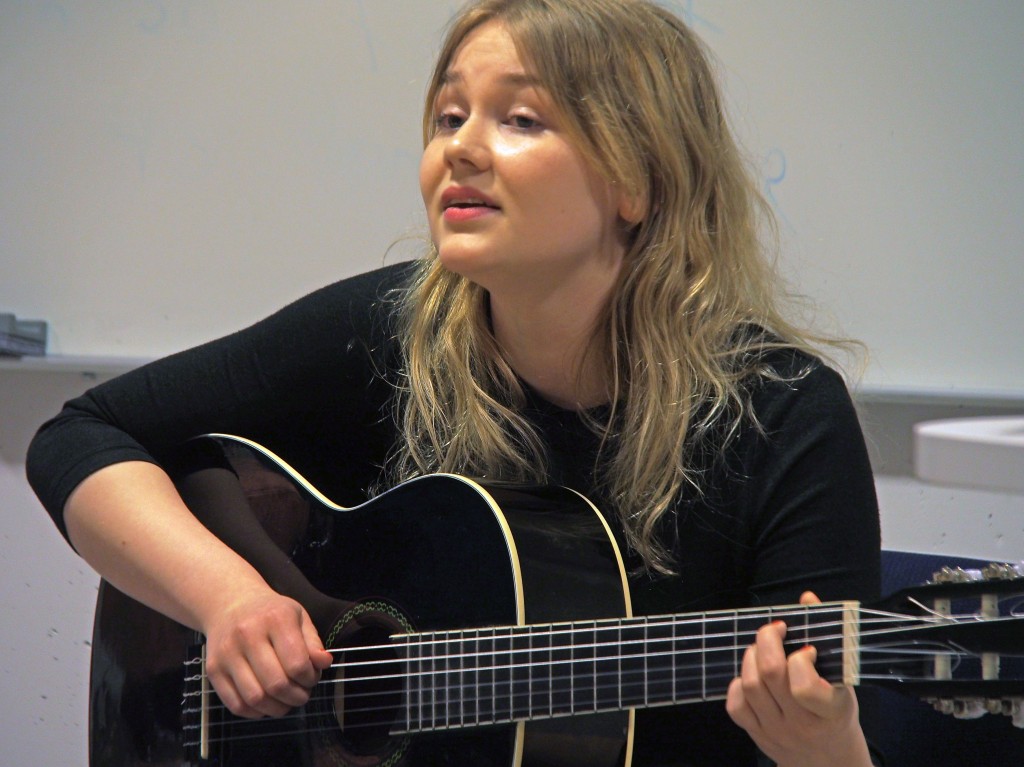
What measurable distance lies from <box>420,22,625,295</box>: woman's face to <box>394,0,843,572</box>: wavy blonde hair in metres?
0.02

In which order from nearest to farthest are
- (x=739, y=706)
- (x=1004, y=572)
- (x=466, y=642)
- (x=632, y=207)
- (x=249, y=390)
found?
(x=1004, y=572) → (x=739, y=706) → (x=466, y=642) → (x=632, y=207) → (x=249, y=390)

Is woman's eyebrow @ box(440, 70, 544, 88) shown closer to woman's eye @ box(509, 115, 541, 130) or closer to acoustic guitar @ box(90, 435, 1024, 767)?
woman's eye @ box(509, 115, 541, 130)

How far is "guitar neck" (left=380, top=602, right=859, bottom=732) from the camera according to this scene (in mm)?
Result: 864

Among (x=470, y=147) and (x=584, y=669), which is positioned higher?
(x=470, y=147)

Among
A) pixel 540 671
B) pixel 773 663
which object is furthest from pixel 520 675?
pixel 773 663

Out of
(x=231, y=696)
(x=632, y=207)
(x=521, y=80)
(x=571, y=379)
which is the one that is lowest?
(x=231, y=696)

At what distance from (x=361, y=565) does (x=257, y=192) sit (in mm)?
891

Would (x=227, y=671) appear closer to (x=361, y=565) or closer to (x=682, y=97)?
(x=361, y=565)

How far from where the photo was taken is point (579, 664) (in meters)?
0.92

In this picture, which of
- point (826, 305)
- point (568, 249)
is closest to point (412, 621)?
point (568, 249)

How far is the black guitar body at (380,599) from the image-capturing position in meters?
0.94

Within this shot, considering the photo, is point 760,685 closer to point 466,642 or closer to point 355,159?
point 466,642

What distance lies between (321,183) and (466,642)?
979 mm

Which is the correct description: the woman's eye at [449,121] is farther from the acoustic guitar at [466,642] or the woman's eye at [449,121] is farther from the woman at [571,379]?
the acoustic guitar at [466,642]
